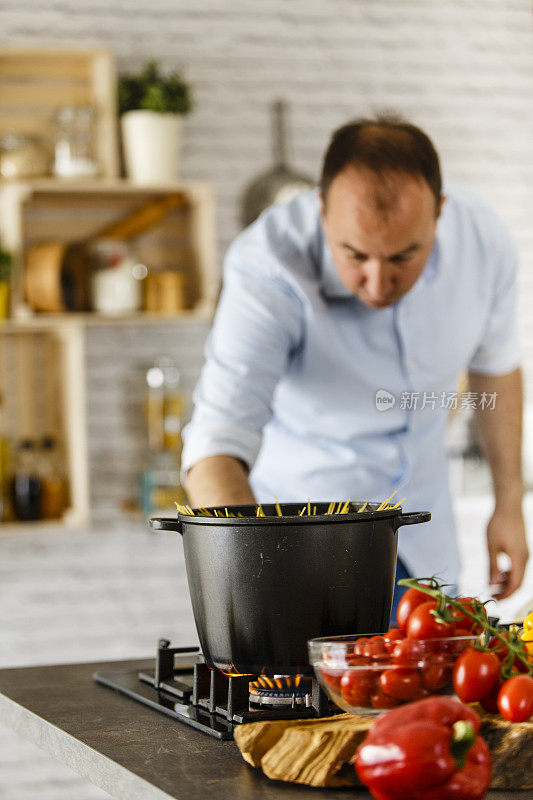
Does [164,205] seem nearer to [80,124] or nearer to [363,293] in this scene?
[80,124]

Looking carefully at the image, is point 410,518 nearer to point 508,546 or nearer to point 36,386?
point 508,546

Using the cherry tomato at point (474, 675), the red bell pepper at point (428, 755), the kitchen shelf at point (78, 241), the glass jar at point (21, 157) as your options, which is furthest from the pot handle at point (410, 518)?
the glass jar at point (21, 157)

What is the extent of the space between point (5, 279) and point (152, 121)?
0.65 m

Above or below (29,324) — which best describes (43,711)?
below

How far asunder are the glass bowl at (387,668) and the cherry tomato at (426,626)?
0.01m

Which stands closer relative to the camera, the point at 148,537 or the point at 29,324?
the point at 29,324

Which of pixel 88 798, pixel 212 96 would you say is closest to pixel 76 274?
pixel 212 96

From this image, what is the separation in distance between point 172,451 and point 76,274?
0.63m

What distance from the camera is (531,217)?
3.96m

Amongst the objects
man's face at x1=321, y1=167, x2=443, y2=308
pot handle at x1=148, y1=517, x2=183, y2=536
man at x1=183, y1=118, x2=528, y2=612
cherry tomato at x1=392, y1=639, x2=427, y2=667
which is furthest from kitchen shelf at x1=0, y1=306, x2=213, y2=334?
cherry tomato at x1=392, y1=639, x2=427, y2=667

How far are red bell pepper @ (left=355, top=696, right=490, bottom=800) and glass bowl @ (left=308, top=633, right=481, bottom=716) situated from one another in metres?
0.12

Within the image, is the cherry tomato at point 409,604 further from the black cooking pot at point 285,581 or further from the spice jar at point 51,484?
the spice jar at point 51,484

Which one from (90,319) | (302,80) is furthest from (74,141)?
(302,80)

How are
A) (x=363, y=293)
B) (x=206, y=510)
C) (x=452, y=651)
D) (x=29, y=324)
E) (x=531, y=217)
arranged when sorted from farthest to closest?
(x=531, y=217) → (x=29, y=324) → (x=363, y=293) → (x=206, y=510) → (x=452, y=651)
